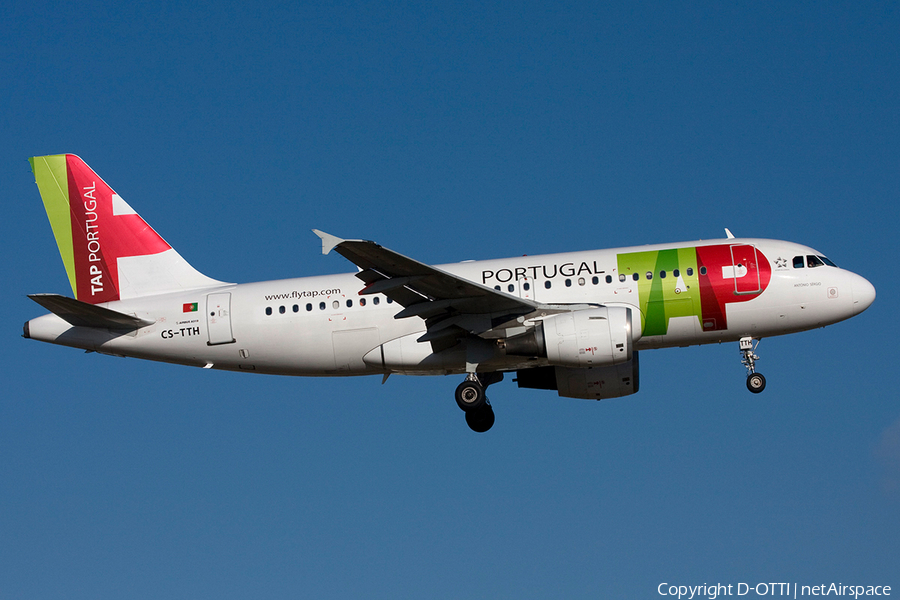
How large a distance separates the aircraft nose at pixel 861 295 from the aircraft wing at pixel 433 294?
358 inches

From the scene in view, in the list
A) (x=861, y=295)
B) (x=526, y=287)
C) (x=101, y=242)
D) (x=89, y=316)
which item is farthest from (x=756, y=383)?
(x=101, y=242)

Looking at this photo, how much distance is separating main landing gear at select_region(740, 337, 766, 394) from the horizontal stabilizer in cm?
1731

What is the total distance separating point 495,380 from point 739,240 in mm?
8331

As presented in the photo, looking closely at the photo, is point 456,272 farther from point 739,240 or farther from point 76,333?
point 76,333

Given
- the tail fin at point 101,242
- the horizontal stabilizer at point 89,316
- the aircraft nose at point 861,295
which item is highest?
the tail fin at point 101,242

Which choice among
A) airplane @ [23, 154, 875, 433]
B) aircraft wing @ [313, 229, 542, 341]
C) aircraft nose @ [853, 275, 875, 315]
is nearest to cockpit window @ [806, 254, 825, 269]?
airplane @ [23, 154, 875, 433]

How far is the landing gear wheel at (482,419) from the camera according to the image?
31.1 meters

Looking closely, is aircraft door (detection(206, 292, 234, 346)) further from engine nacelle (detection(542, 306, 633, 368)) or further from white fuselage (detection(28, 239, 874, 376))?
engine nacelle (detection(542, 306, 633, 368))

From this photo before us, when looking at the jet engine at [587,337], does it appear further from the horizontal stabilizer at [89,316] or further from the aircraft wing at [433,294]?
the horizontal stabilizer at [89,316]

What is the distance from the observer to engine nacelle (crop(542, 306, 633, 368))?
1048 inches

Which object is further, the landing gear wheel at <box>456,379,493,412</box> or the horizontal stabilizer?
the landing gear wheel at <box>456,379,493,412</box>

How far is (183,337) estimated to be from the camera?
97.9ft

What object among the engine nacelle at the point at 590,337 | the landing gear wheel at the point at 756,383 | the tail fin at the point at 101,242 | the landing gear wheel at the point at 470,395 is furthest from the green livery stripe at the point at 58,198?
the landing gear wheel at the point at 756,383

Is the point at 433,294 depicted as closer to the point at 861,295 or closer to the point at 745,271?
the point at 745,271
